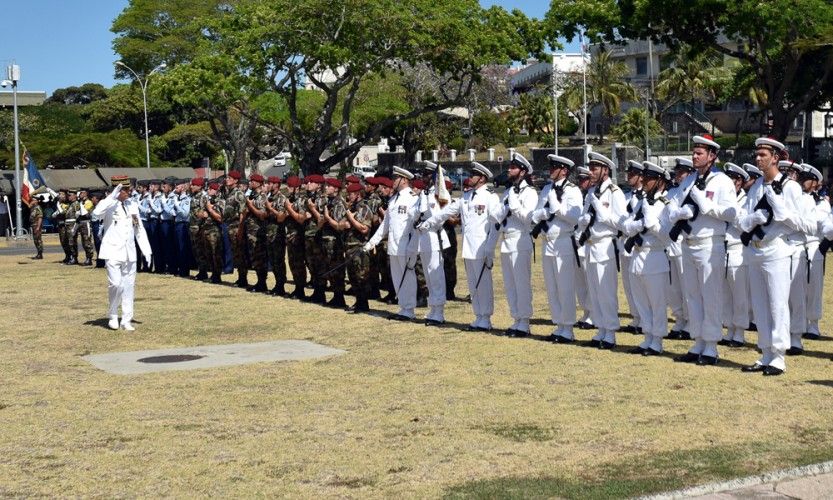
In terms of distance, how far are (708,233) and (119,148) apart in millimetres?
62748

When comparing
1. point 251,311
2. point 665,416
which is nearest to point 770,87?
point 251,311

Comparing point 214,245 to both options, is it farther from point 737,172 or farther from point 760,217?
point 760,217

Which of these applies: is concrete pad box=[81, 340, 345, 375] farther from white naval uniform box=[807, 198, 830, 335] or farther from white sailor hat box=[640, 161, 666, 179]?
white naval uniform box=[807, 198, 830, 335]

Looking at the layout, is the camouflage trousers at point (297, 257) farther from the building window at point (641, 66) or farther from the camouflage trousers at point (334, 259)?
the building window at point (641, 66)

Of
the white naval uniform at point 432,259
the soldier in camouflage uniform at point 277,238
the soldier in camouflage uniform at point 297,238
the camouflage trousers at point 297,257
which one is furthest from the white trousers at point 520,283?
the soldier in camouflage uniform at point 277,238

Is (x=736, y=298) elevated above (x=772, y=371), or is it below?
above

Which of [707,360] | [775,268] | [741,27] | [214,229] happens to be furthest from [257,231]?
[741,27]

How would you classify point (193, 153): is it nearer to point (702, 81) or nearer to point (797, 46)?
point (702, 81)

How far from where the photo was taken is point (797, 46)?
3189 cm

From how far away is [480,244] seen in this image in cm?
1460

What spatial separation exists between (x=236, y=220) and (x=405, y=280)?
675 cm

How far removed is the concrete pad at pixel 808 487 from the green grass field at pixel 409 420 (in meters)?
0.29

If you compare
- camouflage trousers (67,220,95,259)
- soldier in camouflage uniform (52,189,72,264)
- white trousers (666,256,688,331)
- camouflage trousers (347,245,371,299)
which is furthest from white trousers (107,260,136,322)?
soldier in camouflage uniform (52,189,72,264)

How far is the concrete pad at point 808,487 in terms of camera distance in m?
7.11
